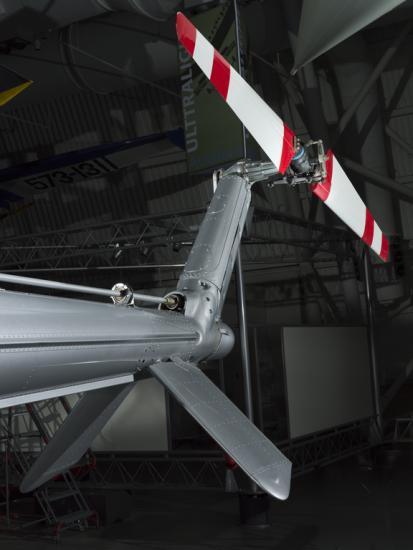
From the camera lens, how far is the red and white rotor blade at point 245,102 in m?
3.06

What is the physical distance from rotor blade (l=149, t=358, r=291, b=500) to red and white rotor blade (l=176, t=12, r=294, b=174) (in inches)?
39.6

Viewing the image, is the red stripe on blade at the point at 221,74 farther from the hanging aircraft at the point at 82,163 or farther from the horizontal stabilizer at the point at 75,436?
the hanging aircraft at the point at 82,163

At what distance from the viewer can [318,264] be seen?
48.6 ft

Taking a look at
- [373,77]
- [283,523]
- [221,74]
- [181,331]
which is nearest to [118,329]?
[181,331]

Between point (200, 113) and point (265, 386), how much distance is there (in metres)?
3.83

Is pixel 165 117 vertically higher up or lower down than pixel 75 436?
higher up

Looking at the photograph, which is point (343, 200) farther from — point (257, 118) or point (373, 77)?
point (373, 77)

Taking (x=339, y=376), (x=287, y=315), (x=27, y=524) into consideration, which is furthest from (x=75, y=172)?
(x=27, y=524)

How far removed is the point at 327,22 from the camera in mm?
Result: 5012

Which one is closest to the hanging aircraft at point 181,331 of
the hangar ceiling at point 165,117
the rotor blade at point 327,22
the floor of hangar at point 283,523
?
the rotor blade at point 327,22

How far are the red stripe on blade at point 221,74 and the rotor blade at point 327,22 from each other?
1932mm

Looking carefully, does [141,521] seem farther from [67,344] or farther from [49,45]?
[49,45]

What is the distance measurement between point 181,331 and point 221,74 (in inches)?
46.0

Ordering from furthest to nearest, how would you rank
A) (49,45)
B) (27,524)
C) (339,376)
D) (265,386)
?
(49,45)
(339,376)
(265,386)
(27,524)
